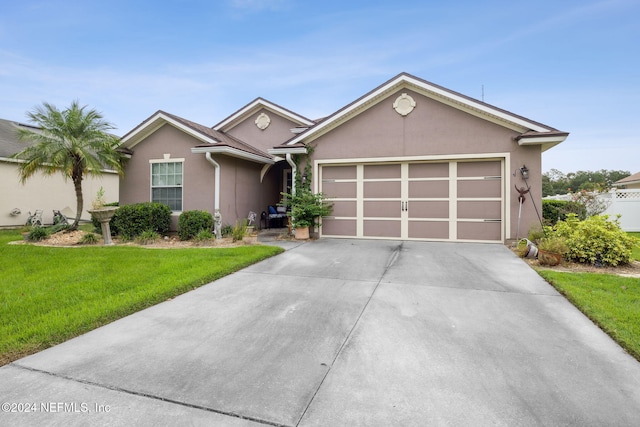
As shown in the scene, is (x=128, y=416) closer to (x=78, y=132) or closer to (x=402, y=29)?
(x=78, y=132)

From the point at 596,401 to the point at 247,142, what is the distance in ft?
43.2

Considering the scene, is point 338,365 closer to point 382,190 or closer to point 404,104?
point 382,190

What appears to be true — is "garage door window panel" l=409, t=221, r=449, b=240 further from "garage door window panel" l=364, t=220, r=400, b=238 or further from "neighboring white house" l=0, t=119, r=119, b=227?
"neighboring white house" l=0, t=119, r=119, b=227

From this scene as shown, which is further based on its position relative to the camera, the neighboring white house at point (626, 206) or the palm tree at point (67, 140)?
the neighboring white house at point (626, 206)

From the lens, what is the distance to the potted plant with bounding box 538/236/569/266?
6.06m

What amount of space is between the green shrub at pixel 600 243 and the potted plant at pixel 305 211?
5.95m

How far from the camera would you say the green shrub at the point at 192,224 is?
907 centimetres

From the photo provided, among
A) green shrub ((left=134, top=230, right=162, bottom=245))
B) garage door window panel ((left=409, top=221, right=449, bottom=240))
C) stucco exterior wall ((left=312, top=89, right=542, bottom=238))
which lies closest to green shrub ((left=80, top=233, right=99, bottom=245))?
green shrub ((left=134, top=230, right=162, bottom=245))

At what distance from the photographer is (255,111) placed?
13477 millimetres

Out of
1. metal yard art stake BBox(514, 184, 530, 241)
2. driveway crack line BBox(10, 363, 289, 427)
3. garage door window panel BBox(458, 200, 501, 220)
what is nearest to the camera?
driveway crack line BBox(10, 363, 289, 427)

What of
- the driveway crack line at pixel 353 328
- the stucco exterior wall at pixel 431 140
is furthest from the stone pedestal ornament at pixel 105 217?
the driveway crack line at pixel 353 328

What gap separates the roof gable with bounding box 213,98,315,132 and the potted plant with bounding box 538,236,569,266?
9.28 metres

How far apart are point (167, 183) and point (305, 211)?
195 inches

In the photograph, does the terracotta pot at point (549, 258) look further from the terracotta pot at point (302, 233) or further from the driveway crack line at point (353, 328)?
the terracotta pot at point (302, 233)
